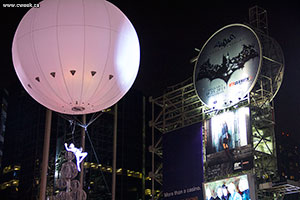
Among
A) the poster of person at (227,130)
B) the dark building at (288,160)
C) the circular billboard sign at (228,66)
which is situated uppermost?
the circular billboard sign at (228,66)

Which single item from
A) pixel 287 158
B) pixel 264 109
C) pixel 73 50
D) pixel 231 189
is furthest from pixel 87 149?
pixel 73 50

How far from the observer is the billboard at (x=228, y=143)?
21.9 metres

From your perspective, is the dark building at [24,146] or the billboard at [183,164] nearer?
the billboard at [183,164]

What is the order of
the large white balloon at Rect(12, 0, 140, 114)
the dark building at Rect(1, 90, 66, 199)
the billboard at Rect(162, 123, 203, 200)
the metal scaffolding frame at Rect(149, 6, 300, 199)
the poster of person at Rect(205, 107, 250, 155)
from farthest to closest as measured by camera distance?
the dark building at Rect(1, 90, 66, 199) < the billboard at Rect(162, 123, 203, 200) < the poster of person at Rect(205, 107, 250, 155) < the metal scaffolding frame at Rect(149, 6, 300, 199) < the large white balloon at Rect(12, 0, 140, 114)

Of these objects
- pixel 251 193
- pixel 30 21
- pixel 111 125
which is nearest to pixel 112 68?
pixel 30 21

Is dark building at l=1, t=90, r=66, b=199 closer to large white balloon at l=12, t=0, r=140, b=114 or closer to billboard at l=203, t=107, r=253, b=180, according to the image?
billboard at l=203, t=107, r=253, b=180

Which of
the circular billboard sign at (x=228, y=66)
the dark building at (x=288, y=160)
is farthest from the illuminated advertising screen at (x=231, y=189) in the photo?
the circular billboard sign at (x=228, y=66)

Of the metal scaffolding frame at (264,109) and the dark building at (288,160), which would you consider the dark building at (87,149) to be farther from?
the dark building at (288,160)

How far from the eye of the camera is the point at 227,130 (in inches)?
905

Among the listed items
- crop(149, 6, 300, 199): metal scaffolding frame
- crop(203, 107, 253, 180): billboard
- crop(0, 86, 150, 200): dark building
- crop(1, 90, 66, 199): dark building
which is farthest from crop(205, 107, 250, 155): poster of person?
crop(1, 90, 66, 199): dark building

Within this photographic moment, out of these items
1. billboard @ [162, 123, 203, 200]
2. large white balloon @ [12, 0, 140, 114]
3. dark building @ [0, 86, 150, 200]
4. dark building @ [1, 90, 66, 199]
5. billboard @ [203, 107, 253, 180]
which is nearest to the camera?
large white balloon @ [12, 0, 140, 114]

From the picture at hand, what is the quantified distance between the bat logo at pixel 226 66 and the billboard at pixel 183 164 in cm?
260

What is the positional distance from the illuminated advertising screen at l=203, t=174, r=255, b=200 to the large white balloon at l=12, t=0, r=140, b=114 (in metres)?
9.85

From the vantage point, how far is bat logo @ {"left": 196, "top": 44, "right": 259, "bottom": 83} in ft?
74.7
